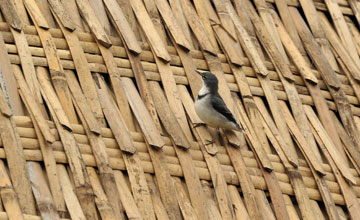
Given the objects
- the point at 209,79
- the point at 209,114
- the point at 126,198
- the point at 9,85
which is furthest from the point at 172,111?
the point at 9,85

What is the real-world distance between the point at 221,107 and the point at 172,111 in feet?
1.90

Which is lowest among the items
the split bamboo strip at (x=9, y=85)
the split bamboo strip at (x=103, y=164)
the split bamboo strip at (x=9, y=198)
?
the split bamboo strip at (x=9, y=198)

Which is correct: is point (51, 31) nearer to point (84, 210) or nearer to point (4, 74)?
point (4, 74)

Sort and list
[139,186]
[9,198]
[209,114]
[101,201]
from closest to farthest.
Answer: [9,198] < [101,201] < [139,186] < [209,114]

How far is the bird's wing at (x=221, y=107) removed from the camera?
916cm

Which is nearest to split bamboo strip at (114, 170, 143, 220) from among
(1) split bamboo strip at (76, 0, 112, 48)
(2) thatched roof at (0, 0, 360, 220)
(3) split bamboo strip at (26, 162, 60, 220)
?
(2) thatched roof at (0, 0, 360, 220)

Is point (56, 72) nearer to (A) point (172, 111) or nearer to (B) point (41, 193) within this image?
(A) point (172, 111)

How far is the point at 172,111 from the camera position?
8.89m

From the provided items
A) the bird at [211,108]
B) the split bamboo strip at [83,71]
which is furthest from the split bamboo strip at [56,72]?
the bird at [211,108]

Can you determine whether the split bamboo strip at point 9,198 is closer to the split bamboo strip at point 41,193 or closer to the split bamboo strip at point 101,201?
the split bamboo strip at point 41,193

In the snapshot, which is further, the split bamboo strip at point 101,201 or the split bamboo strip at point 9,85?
the split bamboo strip at point 9,85

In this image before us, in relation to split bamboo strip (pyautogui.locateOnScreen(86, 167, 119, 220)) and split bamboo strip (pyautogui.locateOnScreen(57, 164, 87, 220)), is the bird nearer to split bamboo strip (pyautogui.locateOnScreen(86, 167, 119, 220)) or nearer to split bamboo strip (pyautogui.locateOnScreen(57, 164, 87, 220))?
split bamboo strip (pyautogui.locateOnScreen(86, 167, 119, 220))

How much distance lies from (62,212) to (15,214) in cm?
37

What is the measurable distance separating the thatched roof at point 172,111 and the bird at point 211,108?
9 centimetres
